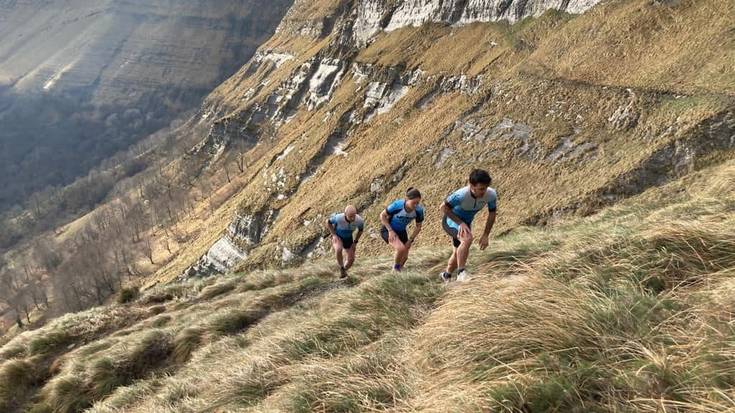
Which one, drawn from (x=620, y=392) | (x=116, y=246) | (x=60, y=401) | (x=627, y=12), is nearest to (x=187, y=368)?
(x=60, y=401)

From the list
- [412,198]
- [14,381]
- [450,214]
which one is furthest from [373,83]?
[14,381]

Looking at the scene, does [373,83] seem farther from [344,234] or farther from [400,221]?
[400,221]

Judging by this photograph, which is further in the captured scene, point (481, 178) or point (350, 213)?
point (350, 213)

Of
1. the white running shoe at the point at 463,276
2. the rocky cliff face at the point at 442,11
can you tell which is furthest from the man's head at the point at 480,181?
the rocky cliff face at the point at 442,11

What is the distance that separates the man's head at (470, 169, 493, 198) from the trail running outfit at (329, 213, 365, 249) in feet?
14.6

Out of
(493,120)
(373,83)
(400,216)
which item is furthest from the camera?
(373,83)

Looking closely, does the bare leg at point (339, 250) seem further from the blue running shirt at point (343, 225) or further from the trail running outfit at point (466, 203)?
the trail running outfit at point (466, 203)

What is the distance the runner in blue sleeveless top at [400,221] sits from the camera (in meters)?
9.39

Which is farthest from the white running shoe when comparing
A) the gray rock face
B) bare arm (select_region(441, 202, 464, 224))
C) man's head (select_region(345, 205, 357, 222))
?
the gray rock face

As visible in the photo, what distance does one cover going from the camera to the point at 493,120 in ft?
105

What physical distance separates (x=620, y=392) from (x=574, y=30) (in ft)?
120

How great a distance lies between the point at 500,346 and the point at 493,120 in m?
30.2

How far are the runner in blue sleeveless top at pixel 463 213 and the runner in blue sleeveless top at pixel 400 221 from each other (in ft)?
3.99

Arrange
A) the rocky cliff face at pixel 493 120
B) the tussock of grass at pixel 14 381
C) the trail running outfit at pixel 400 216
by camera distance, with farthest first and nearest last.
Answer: the rocky cliff face at pixel 493 120, the trail running outfit at pixel 400 216, the tussock of grass at pixel 14 381
